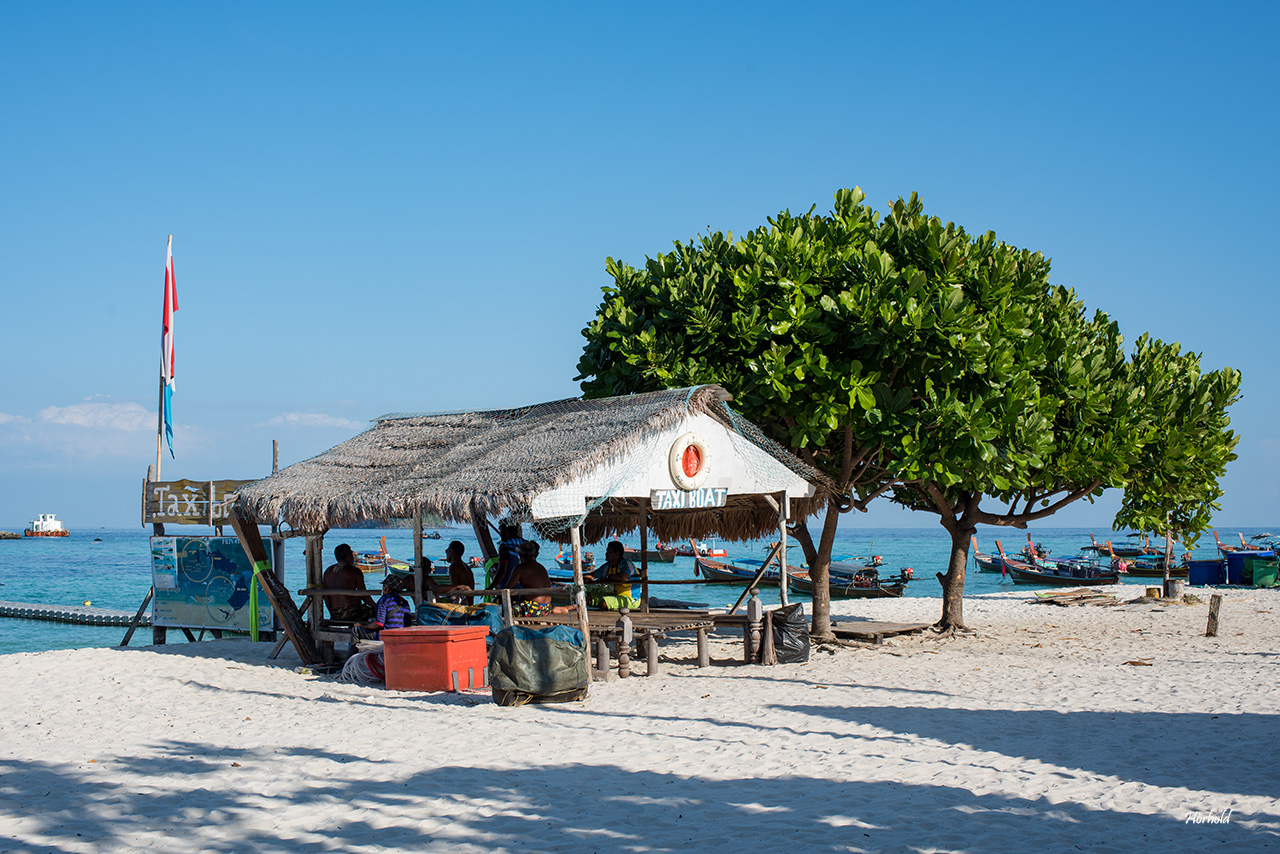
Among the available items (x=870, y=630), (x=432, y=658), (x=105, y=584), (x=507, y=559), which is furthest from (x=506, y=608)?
(x=105, y=584)

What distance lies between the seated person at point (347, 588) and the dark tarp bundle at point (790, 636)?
553 centimetres

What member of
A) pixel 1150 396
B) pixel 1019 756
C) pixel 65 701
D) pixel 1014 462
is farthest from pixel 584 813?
pixel 1150 396

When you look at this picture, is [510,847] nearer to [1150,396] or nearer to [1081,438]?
[1081,438]

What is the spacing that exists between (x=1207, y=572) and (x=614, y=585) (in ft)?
104

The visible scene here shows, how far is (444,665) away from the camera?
1141cm

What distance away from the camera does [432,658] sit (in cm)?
1149

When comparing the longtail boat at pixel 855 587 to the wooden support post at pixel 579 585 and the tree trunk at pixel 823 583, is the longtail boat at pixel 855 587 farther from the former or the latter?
the wooden support post at pixel 579 585

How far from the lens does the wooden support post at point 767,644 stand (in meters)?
13.8

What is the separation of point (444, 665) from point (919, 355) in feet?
25.2

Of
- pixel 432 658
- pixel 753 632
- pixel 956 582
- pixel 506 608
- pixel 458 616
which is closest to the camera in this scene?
pixel 432 658

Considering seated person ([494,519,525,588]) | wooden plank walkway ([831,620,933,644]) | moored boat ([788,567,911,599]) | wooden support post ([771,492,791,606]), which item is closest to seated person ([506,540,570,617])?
seated person ([494,519,525,588])

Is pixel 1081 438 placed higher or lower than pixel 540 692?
higher

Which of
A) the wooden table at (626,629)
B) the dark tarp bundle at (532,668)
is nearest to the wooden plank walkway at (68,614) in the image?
the wooden table at (626,629)

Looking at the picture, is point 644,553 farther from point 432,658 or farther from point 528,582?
point 432,658
